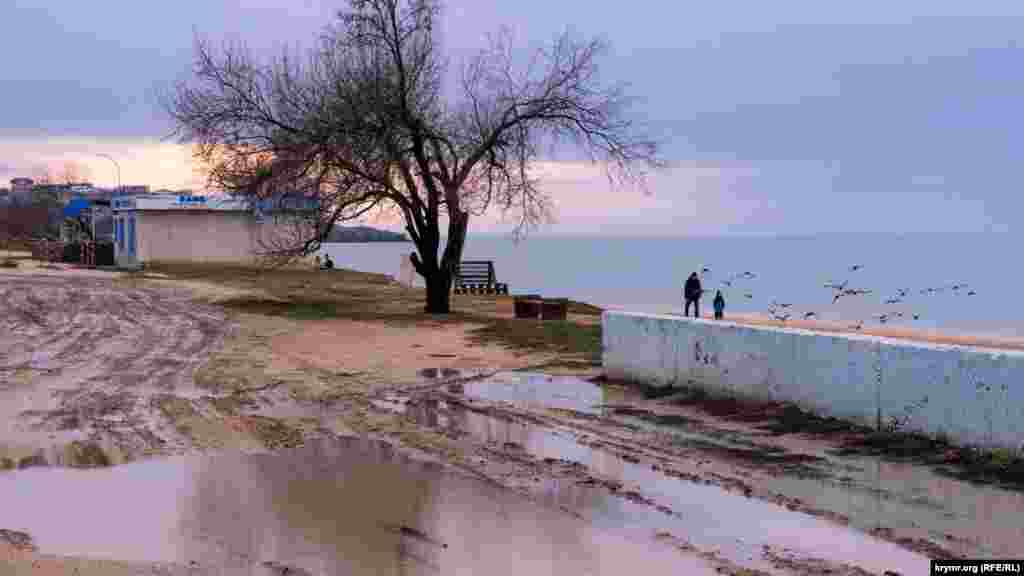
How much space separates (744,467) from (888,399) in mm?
1771

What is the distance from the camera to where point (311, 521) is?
8656mm

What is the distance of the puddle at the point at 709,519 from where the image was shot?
25.2ft

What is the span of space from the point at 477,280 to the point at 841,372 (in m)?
40.0

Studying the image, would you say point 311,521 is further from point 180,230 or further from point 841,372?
point 180,230

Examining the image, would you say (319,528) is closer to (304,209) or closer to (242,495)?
(242,495)

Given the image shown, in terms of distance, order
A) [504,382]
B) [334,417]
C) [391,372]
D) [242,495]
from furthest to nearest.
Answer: [391,372], [504,382], [334,417], [242,495]

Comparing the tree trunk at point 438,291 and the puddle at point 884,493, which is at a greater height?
the tree trunk at point 438,291

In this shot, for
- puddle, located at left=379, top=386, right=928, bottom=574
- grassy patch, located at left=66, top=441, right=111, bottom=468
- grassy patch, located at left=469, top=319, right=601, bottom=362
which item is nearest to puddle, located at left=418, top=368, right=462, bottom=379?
grassy patch, located at left=469, top=319, right=601, bottom=362

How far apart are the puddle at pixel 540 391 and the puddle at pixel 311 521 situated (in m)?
3.89

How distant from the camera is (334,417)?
13.7 meters

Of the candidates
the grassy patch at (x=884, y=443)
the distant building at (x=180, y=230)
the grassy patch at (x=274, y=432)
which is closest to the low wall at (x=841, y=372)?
the grassy patch at (x=884, y=443)

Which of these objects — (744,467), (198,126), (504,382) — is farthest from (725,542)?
(198,126)

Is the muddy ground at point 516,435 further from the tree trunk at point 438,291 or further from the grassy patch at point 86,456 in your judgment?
the tree trunk at point 438,291

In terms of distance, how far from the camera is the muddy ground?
8.12 meters
